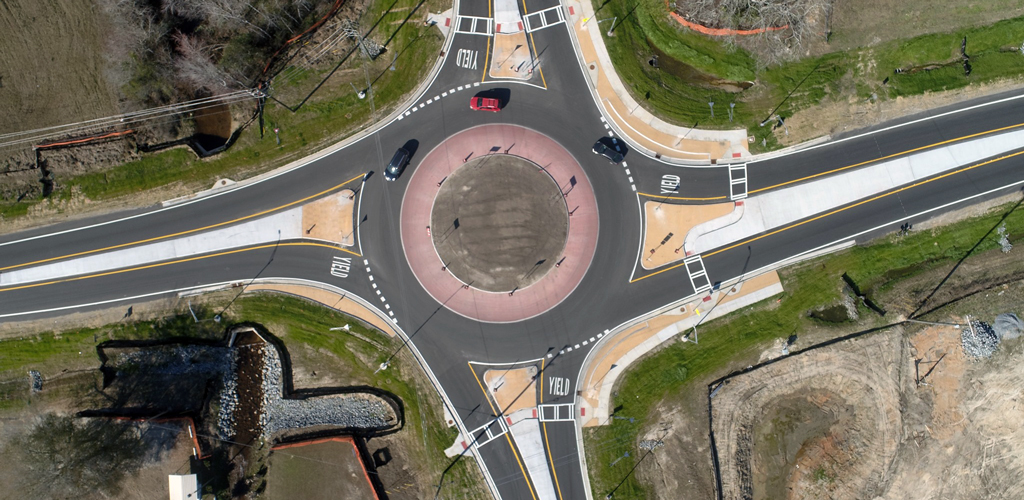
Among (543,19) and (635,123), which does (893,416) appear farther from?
(543,19)

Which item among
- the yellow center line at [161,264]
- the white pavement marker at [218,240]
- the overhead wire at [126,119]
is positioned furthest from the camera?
the overhead wire at [126,119]

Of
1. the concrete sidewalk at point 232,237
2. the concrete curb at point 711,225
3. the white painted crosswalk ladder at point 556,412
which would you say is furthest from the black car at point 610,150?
the concrete sidewalk at point 232,237

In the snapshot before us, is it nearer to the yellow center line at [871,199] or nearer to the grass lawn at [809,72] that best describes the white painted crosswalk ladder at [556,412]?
the yellow center line at [871,199]

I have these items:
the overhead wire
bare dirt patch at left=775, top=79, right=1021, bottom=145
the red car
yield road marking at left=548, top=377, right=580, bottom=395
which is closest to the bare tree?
the overhead wire

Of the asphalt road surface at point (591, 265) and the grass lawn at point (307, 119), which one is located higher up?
the grass lawn at point (307, 119)

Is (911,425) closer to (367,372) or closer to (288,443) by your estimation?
(367,372)

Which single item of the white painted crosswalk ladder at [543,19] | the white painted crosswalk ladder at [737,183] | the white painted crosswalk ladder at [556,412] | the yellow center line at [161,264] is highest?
the white painted crosswalk ladder at [543,19]
